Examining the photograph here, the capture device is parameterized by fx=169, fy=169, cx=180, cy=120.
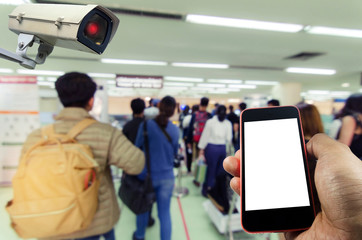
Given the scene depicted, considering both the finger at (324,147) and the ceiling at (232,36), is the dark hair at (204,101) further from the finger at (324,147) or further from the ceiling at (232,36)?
the finger at (324,147)

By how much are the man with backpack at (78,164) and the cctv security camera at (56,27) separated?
483 millimetres

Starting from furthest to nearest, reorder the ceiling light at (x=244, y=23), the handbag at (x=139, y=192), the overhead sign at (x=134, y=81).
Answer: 1. the overhead sign at (x=134, y=81)
2. the ceiling light at (x=244, y=23)
3. the handbag at (x=139, y=192)

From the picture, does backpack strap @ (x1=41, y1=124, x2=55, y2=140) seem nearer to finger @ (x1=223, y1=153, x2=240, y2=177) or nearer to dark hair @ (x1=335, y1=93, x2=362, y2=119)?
finger @ (x1=223, y1=153, x2=240, y2=177)

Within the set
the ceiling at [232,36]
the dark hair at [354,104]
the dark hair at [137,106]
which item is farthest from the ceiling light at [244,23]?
the dark hair at [354,104]

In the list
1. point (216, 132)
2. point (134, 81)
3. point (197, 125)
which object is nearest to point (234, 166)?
point (216, 132)

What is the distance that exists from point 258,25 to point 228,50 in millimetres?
1082

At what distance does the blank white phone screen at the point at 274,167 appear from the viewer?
395 millimetres

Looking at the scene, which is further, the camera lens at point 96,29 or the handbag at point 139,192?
the handbag at point 139,192

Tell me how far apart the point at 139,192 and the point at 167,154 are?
0.41 metres

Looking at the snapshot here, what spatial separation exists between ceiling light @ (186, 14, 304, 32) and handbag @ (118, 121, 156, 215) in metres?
1.68

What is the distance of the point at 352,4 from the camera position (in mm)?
1654

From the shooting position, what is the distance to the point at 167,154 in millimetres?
1614

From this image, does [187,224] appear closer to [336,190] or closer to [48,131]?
[48,131]

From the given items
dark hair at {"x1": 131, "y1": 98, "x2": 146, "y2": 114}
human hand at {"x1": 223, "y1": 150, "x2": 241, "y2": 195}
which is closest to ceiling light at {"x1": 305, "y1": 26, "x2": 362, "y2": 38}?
dark hair at {"x1": 131, "y1": 98, "x2": 146, "y2": 114}
